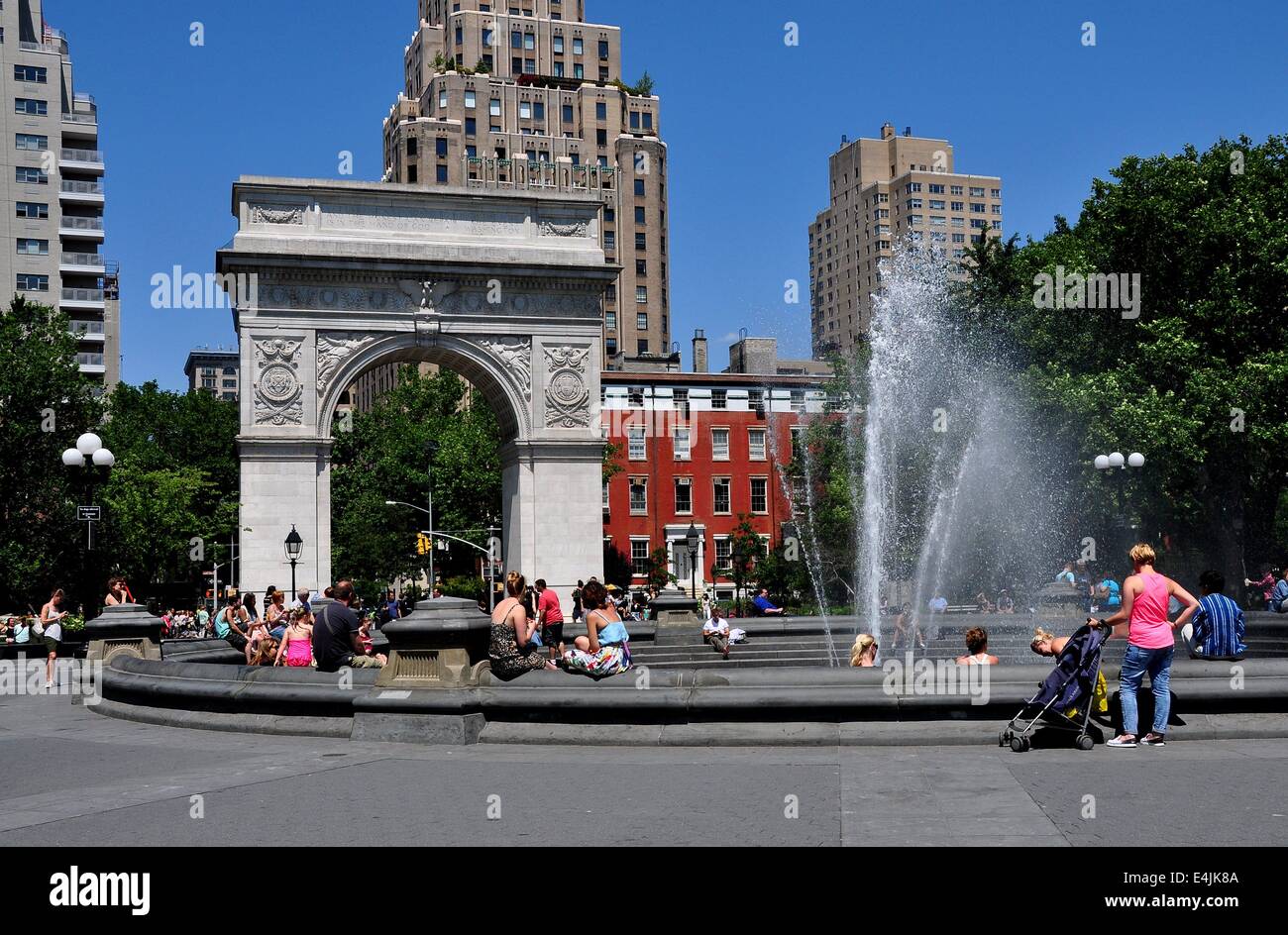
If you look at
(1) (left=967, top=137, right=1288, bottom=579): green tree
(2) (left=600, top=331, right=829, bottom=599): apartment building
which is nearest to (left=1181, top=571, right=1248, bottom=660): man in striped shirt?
(1) (left=967, top=137, right=1288, bottom=579): green tree

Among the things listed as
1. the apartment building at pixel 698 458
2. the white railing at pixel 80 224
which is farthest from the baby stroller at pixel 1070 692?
the white railing at pixel 80 224

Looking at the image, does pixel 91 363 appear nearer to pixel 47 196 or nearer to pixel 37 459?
pixel 47 196

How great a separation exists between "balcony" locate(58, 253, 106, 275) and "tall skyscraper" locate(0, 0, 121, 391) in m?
0.06

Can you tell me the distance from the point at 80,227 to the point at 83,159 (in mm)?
4740

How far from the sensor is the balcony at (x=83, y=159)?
84938mm

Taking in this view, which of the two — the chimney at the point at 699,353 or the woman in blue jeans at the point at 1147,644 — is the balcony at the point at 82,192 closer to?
the chimney at the point at 699,353

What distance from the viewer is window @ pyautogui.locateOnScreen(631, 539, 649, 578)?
7281 cm

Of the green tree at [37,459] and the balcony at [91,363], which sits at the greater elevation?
the balcony at [91,363]

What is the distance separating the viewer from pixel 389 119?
4658 inches

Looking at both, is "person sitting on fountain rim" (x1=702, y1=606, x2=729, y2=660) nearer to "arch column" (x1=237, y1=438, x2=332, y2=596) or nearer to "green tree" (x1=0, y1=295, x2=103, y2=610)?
"arch column" (x1=237, y1=438, x2=332, y2=596)

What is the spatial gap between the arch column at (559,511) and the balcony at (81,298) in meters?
55.7

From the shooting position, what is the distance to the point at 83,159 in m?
85.9

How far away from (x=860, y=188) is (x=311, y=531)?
129 m

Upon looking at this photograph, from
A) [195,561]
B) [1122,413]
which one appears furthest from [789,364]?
[1122,413]
